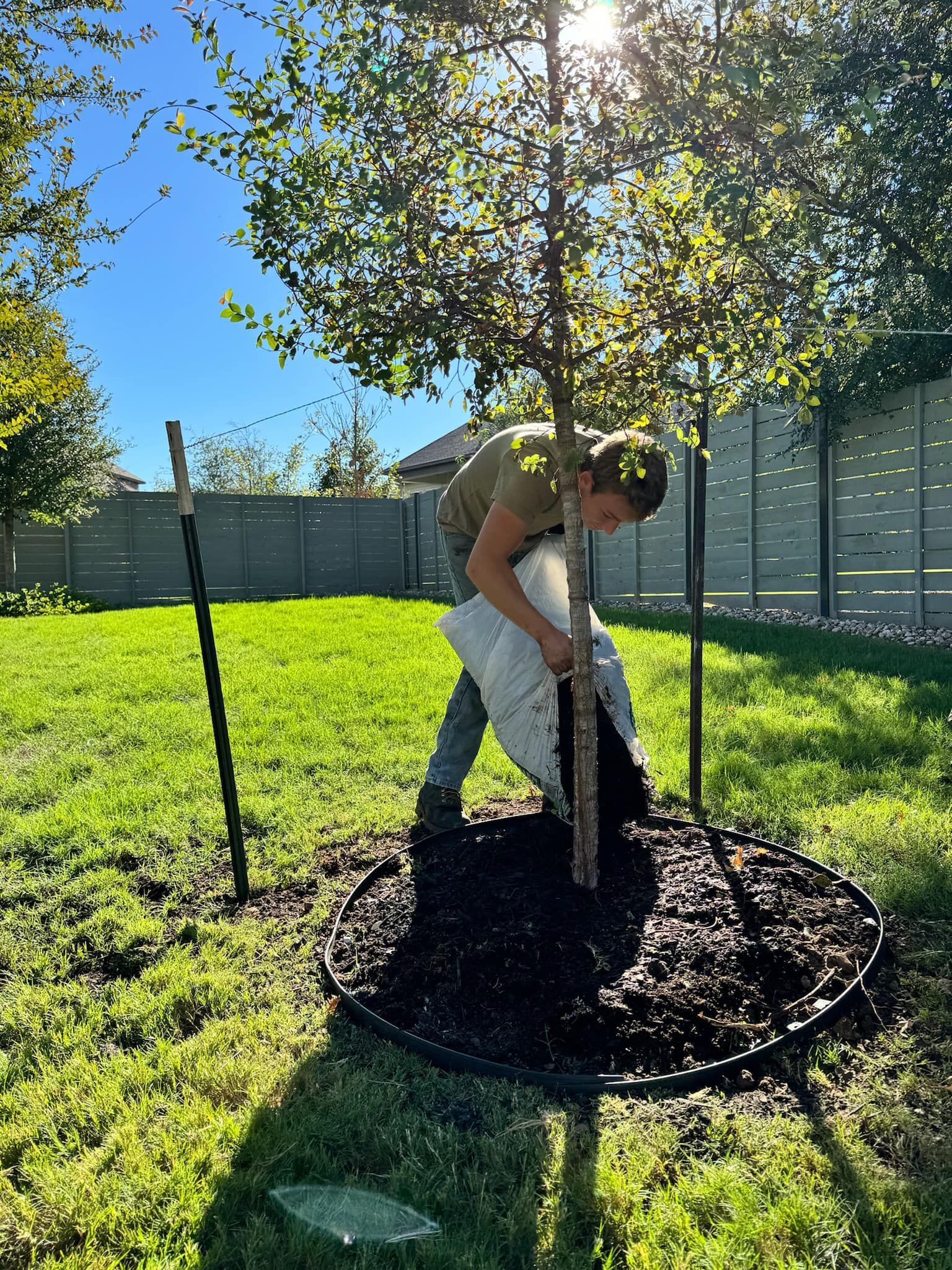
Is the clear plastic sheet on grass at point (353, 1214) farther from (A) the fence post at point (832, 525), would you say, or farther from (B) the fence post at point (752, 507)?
(B) the fence post at point (752, 507)

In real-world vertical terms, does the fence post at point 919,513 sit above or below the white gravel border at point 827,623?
above

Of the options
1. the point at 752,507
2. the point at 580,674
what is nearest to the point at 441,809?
the point at 580,674

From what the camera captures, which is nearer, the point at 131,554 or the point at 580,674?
the point at 580,674

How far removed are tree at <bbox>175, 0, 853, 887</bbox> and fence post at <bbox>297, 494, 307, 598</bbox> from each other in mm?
15227

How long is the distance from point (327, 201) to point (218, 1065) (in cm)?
209

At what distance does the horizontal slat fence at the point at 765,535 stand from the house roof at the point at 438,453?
152 inches

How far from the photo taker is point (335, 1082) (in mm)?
1751

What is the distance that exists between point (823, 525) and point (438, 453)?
15002 millimetres

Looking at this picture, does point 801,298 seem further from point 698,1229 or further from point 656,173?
point 698,1229

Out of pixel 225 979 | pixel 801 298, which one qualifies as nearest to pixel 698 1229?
pixel 225 979

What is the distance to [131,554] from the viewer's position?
51.0ft

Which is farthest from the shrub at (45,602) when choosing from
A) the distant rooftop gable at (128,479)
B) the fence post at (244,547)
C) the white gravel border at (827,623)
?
the distant rooftop gable at (128,479)

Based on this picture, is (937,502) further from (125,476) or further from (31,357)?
(125,476)

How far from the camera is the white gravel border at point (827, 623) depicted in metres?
7.04
